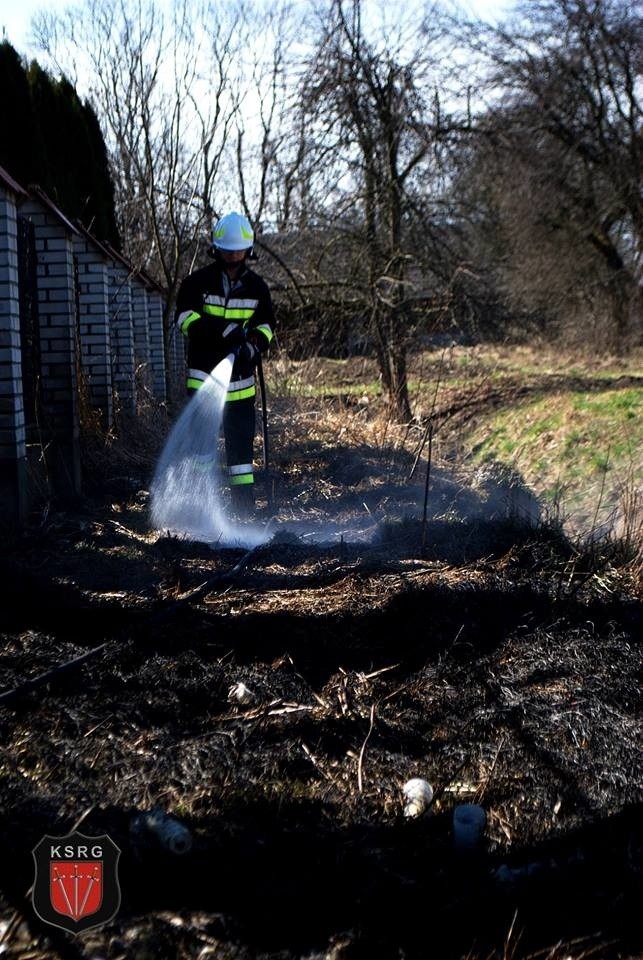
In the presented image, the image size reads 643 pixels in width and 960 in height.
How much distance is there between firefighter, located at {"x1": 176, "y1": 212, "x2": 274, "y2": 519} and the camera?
21.4ft

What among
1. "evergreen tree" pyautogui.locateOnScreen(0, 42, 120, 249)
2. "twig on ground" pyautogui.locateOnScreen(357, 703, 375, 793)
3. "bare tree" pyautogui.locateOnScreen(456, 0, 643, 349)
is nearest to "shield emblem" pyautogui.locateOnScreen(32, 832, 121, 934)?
"twig on ground" pyautogui.locateOnScreen(357, 703, 375, 793)

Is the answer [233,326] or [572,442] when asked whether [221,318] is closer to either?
[233,326]

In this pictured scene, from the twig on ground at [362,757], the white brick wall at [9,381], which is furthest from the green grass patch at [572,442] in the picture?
the twig on ground at [362,757]

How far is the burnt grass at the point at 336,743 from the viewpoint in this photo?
2.18 meters

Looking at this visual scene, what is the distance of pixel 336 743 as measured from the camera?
3049 millimetres

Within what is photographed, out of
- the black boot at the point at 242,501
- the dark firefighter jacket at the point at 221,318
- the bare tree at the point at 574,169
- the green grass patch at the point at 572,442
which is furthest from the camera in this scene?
the bare tree at the point at 574,169

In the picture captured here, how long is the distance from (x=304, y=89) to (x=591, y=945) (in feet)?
45.8

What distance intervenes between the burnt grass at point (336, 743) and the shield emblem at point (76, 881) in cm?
4

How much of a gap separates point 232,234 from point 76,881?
5.02m

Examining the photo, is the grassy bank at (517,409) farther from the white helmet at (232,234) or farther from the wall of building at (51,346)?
the white helmet at (232,234)

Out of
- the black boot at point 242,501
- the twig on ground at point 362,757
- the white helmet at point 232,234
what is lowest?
the twig on ground at point 362,757

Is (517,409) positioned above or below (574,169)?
below

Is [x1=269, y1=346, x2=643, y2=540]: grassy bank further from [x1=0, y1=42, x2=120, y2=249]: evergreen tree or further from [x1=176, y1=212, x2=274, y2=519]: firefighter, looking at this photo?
[x1=0, y1=42, x2=120, y2=249]: evergreen tree

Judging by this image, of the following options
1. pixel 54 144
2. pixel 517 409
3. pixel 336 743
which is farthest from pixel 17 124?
pixel 336 743
